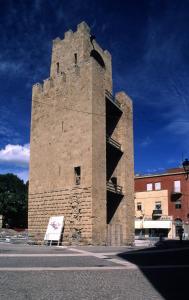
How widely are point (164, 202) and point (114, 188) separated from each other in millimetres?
21688

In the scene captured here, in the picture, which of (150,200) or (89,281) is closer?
(89,281)

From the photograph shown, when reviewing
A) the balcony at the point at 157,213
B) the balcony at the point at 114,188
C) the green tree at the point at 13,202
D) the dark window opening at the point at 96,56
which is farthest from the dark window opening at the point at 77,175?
the green tree at the point at 13,202

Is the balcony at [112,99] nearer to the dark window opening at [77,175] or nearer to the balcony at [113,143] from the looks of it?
the balcony at [113,143]

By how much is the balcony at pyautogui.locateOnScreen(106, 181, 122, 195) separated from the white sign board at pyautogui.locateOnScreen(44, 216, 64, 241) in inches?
166

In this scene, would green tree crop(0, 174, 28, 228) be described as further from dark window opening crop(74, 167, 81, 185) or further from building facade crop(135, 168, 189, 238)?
dark window opening crop(74, 167, 81, 185)

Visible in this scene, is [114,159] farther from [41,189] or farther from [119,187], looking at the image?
[41,189]

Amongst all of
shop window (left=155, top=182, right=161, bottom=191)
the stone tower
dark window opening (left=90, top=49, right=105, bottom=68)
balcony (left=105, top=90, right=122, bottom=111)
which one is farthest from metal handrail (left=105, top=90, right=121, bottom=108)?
shop window (left=155, top=182, right=161, bottom=191)

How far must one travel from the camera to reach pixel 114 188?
3030 cm

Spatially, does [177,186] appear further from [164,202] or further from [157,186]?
[157,186]

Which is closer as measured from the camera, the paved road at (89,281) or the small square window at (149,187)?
the paved road at (89,281)

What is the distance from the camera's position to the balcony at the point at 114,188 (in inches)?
1146

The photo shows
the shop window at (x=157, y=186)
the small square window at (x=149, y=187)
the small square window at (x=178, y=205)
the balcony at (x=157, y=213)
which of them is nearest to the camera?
the small square window at (x=178, y=205)

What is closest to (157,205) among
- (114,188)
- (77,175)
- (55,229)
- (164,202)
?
(164,202)

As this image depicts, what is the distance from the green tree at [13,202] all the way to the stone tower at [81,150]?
77.6ft
